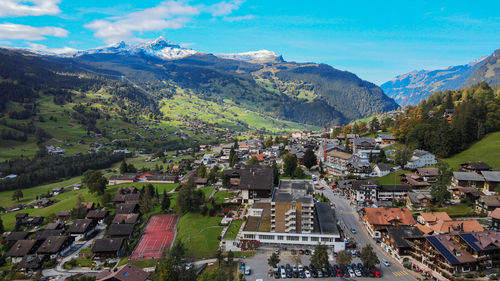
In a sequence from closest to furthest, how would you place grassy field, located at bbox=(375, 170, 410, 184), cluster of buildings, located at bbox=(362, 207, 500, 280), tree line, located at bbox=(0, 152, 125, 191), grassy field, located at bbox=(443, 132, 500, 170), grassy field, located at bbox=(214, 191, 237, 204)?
cluster of buildings, located at bbox=(362, 207, 500, 280) → grassy field, located at bbox=(214, 191, 237, 204) → grassy field, located at bbox=(443, 132, 500, 170) → grassy field, located at bbox=(375, 170, 410, 184) → tree line, located at bbox=(0, 152, 125, 191)

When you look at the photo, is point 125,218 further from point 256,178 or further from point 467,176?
point 467,176

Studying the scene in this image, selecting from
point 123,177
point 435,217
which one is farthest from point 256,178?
point 123,177

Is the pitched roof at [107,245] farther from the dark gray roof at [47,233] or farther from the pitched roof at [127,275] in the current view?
the dark gray roof at [47,233]

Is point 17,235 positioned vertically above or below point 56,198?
above

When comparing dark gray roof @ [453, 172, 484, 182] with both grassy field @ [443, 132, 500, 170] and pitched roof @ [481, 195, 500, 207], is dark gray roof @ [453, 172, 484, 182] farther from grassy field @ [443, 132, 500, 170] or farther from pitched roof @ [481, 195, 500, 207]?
grassy field @ [443, 132, 500, 170]

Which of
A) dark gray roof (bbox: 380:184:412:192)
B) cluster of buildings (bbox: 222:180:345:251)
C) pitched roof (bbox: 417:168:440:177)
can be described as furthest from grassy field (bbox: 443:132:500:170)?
cluster of buildings (bbox: 222:180:345:251)

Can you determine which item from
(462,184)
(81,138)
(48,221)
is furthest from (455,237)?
(81,138)
